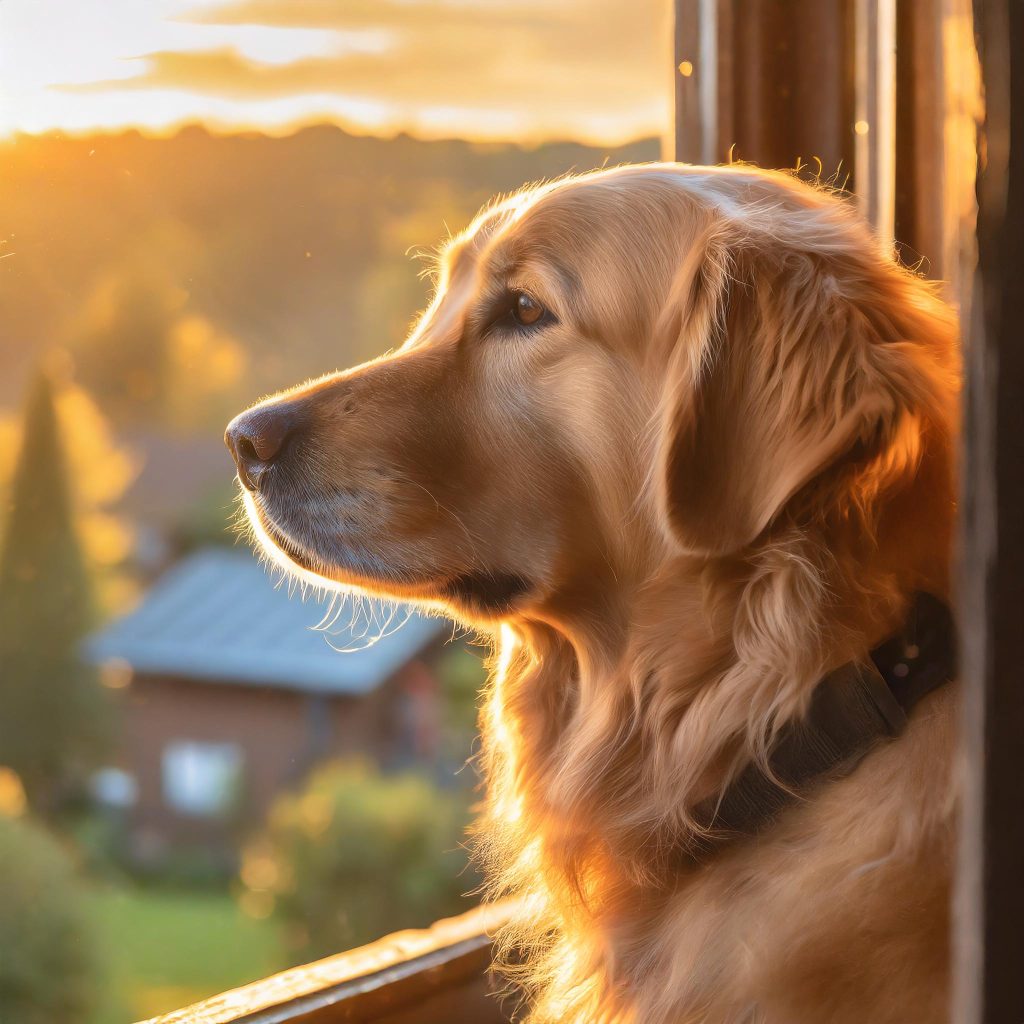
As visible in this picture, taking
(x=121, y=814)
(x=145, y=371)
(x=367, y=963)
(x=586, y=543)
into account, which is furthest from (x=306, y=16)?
(x=367, y=963)

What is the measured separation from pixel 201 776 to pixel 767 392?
134 cm

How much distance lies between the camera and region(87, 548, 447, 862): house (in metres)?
1.86

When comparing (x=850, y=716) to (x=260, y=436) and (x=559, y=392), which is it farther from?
(x=260, y=436)

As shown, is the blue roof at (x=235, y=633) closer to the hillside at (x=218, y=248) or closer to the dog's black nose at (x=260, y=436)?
the hillside at (x=218, y=248)

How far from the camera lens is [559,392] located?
50.1 inches

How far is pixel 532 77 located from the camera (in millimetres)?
1851

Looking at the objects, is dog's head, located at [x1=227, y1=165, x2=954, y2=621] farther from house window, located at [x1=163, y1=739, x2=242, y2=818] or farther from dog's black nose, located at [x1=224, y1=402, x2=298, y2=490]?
house window, located at [x1=163, y1=739, x2=242, y2=818]

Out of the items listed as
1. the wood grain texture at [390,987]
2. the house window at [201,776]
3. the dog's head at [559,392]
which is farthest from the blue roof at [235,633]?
the dog's head at [559,392]

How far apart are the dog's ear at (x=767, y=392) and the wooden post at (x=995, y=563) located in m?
0.39

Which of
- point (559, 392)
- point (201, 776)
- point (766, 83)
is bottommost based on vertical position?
point (201, 776)

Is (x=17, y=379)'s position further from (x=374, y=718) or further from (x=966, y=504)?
(x=966, y=504)

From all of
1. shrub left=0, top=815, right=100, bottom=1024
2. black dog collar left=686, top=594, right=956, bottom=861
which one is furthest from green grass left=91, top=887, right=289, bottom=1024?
black dog collar left=686, top=594, right=956, bottom=861

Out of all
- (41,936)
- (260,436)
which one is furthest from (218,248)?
(41,936)

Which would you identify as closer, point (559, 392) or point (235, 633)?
point (559, 392)
